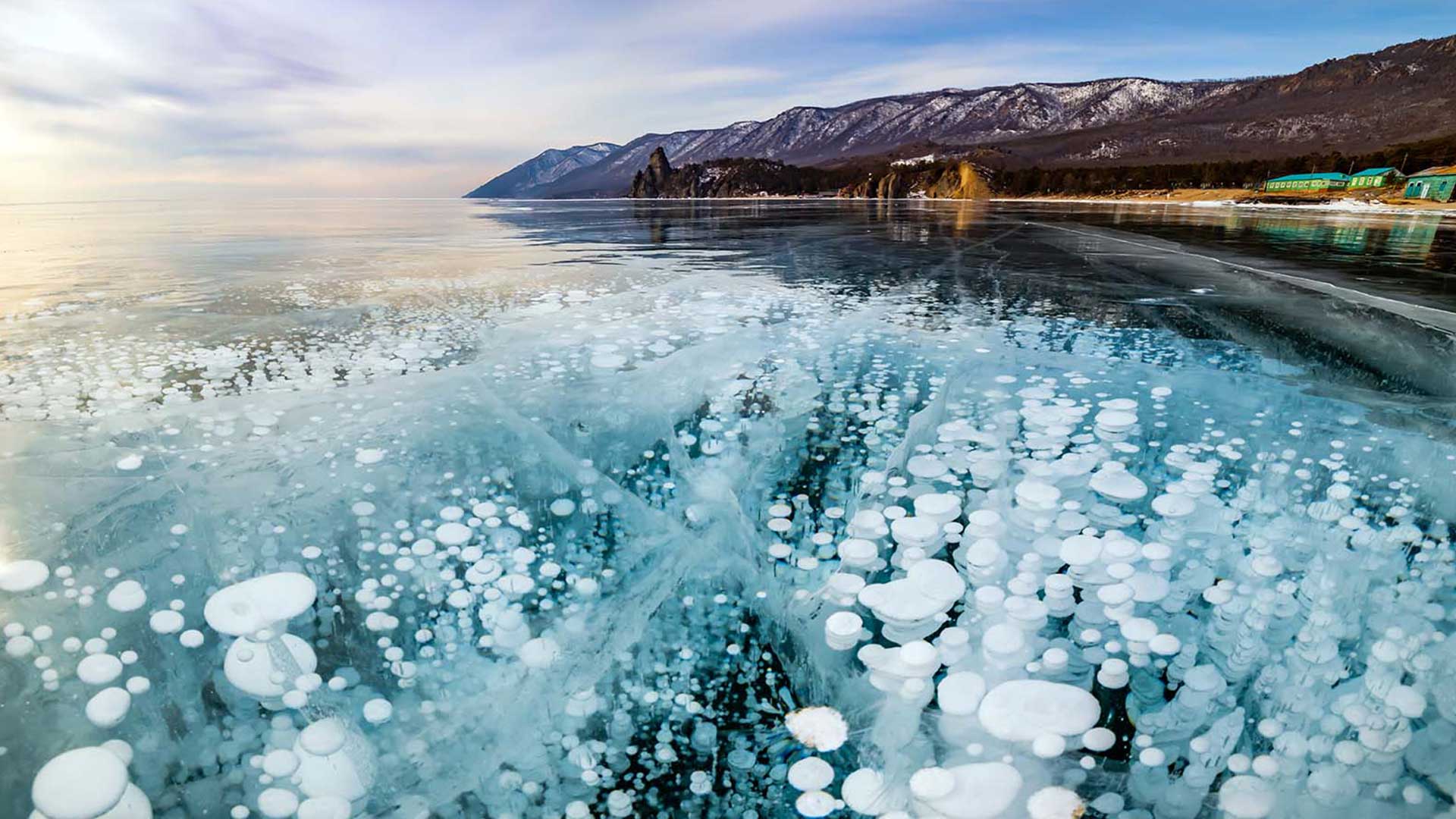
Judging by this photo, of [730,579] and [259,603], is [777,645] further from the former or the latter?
[259,603]

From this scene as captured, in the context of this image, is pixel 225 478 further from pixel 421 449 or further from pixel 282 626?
pixel 282 626

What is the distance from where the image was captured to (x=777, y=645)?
8.53 feet

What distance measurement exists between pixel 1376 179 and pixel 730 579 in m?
109

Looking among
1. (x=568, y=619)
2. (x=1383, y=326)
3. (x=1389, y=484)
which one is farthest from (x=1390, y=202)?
(x=568, y=619)

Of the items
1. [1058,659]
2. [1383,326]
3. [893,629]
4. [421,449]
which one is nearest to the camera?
[1058,659]

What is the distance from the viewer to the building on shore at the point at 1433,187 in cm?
5747

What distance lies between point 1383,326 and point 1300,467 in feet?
18.5

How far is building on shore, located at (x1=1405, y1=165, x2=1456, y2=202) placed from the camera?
57.5 meters

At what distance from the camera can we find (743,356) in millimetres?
6551

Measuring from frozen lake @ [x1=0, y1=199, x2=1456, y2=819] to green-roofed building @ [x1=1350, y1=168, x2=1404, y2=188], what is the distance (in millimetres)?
100526

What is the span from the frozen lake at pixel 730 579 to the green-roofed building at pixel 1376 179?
10053 centimetres

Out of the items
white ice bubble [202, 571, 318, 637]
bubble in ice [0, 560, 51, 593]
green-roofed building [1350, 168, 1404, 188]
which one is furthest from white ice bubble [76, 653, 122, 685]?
green-roofed building [1350, 168, 1404, 188]

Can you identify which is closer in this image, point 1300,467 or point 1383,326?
point 1300,467

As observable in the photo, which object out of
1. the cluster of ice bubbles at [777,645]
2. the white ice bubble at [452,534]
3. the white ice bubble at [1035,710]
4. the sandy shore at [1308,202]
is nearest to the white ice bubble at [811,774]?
the cluster of ice bubbles at [777,645]
